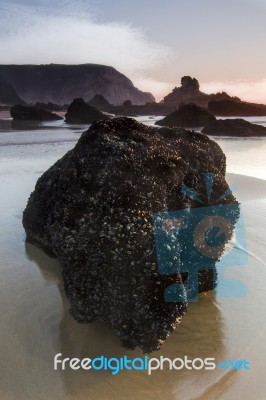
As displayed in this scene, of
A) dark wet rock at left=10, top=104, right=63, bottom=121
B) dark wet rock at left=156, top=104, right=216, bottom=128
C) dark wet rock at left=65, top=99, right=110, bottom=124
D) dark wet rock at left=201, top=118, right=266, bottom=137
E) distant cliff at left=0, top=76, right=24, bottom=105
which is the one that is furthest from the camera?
distant cliff at left=0, top=76, right=24, bottom=105

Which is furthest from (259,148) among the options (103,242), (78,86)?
(78,86)

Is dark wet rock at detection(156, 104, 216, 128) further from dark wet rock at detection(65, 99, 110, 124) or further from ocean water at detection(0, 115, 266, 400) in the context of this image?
ocean water at detection(0, 115, 266, 400)

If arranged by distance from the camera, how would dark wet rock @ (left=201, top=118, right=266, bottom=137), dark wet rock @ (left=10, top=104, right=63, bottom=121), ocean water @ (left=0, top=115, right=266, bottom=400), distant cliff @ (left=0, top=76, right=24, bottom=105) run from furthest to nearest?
1. distant cliff @ (left=0, top=76, right=24, bottom=105)
2. dark wet rock @ (left=10, top=104, right=63, bottom=121)
3. dark wet rock @ (left=201, top=118, right=266, bottom=137)
4. ocean water @ (left=0, top=115, right=266, bottom=400)

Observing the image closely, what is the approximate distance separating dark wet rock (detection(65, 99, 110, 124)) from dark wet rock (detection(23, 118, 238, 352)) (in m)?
31.7

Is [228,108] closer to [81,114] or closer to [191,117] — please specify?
[81,114]

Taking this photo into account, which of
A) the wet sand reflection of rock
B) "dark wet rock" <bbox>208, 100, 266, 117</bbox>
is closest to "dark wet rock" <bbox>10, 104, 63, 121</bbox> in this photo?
"dark wet rock" <bbox>208, 100, 266, 117</bbox>

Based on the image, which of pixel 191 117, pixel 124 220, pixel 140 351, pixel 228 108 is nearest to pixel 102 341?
pixel 140 351

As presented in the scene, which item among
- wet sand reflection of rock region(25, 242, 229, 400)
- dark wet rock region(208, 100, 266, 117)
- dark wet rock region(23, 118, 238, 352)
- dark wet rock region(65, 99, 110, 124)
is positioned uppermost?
dark wet rock region(208, 100, 266, 117)

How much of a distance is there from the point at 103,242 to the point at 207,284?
127 centimetres

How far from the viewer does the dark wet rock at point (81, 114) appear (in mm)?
34531

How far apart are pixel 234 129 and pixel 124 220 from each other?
63.5ft

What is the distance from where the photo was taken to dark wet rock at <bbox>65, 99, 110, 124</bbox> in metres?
34.5

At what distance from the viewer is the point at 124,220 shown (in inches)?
108

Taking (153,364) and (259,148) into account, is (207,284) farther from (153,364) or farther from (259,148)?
(259,148)
